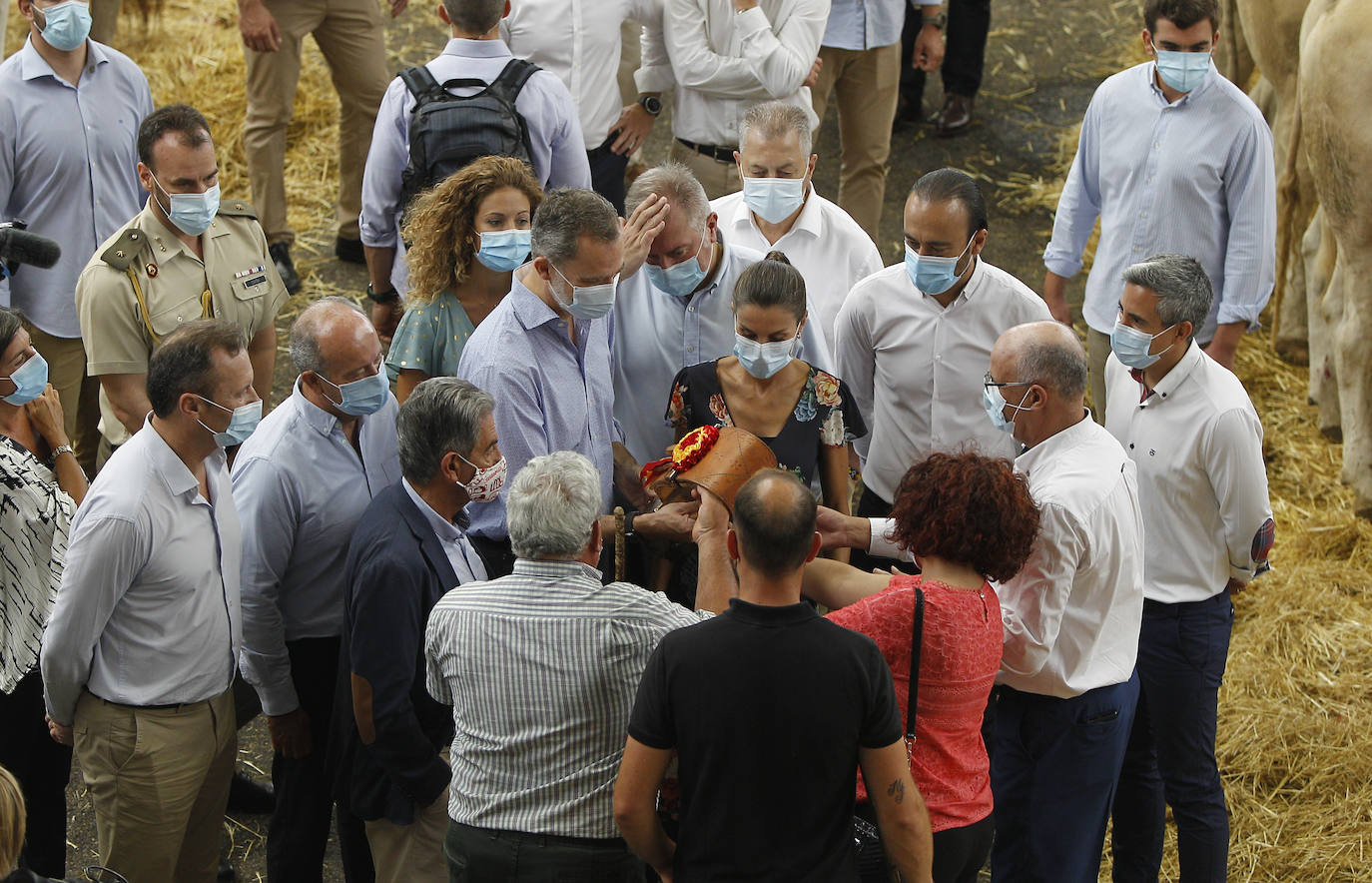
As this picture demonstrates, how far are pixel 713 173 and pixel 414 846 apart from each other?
3.92 m

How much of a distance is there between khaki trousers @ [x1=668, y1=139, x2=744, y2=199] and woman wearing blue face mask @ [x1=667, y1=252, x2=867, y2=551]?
7.88 feet

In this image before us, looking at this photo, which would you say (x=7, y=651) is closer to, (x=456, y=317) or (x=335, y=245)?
(x=456, y=317)

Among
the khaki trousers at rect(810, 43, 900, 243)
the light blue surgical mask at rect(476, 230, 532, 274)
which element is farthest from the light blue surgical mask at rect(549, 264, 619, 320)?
the khaki trousers at rect(810, 43, 900, 243)

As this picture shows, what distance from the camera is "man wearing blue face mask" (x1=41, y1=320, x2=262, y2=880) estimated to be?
3584 mm

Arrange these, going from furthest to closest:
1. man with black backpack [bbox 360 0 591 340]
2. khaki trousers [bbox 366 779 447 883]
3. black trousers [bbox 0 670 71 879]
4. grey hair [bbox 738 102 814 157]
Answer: man with black backpack [bbox 360 0 591 340], grey hair [bbox 738 102 814 157], black trousers [bbox 0 670 71 879], khaki trousers [bbox 366 779 447 883]

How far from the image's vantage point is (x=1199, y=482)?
426cm

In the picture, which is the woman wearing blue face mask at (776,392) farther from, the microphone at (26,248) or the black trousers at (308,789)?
the microphone at (26,248)

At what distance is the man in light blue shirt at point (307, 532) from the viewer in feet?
13.0

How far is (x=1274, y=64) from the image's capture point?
23.1ft

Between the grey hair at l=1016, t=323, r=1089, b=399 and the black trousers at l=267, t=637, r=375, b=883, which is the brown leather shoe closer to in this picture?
the grey hair at l=1016, t=323, r=1089, b=399

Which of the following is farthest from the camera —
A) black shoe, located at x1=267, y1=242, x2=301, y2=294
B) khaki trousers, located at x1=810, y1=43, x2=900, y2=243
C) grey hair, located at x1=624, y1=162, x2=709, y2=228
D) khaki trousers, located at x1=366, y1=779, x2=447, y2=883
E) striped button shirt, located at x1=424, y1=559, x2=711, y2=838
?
black shoe, located at x1=267, y1=242, x2=301, y2=294

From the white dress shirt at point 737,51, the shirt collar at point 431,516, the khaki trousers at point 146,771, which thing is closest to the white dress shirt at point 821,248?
the white dress shirt at point 737,51

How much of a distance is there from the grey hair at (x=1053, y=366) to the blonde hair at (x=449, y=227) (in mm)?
1854

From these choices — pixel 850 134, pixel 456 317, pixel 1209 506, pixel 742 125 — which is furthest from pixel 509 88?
pixel 1209 506
